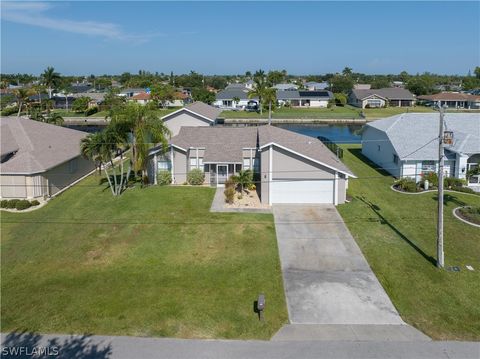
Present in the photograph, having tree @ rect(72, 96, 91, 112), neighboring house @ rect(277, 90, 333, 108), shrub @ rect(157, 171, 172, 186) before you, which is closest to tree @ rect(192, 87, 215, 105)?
neighboring house @ rect(277, 90, 333, 108)

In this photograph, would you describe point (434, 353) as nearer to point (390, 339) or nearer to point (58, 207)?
point (390, 339)

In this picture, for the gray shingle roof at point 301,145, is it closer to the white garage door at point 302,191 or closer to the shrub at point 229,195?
the white garage door at point 302,191

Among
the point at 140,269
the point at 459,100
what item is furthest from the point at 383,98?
the point at 140,269

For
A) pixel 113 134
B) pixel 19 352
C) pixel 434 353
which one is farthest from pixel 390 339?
pixel 113 134

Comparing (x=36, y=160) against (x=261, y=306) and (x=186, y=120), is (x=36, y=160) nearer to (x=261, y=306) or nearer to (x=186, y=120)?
(x=186, y=120)

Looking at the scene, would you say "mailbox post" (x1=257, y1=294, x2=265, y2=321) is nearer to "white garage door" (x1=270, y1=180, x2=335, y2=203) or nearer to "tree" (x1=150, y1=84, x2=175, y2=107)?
"white garage door" (x1=270, y1=180, x2=335, y2=203)

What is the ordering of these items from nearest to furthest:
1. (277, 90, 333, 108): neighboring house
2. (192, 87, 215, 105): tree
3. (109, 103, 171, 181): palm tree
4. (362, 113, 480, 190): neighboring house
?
(109, 103, 171, 181): palm tree → (362, 113, 480, 190): neighboring house → (192, 87, 215, 105): tree → (277, 90, 333, 108): neighboring house
